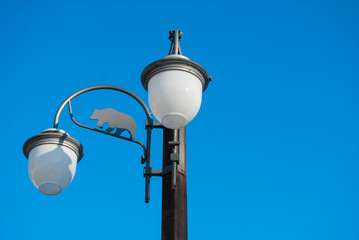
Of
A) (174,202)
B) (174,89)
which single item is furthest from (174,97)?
(174,202)

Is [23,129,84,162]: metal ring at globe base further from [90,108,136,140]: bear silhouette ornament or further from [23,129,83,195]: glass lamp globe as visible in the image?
[90,108,136,140]: bear silhouette ornament

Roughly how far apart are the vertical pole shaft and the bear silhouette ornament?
0.73 meters

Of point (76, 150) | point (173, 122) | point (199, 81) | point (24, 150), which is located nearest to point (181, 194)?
point (173, 122)

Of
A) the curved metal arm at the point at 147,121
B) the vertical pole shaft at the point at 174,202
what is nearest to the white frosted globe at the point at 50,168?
the curved metal arm at the point at 147,121

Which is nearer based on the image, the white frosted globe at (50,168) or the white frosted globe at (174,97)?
the white frosted globe at (174,97)

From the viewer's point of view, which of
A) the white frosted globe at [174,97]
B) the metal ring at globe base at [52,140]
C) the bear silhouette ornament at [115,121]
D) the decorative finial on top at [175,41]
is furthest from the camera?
the bear silhouette ornament at [115,121]

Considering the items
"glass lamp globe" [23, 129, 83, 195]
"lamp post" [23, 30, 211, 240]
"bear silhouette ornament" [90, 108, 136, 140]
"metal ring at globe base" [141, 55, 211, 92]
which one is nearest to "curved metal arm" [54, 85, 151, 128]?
"lamp post" [23, 30, 211, 240]

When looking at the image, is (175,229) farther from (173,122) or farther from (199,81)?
(199,81)

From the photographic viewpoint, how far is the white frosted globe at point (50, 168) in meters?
4.12

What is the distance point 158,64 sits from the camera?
3598mm

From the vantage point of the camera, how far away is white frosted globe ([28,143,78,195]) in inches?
162

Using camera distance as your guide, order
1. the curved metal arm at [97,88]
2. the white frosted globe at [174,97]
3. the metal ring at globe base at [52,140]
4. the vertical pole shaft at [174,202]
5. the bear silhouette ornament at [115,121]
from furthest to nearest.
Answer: the bear silhouette ornament at [115,121] → the curved metal arm at [97,88] → the metal ring at globe base at [52,140] → the vertical pole shaft at [174,202] → the white frosted globe at [174,97]

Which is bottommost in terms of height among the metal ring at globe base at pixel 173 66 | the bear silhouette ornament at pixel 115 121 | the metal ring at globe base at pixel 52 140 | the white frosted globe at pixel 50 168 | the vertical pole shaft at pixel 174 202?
the vertical pole shaft at pixel 174 202

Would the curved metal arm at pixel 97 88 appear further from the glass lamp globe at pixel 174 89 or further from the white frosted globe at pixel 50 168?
the glass lamp globe at pixel 174 89
